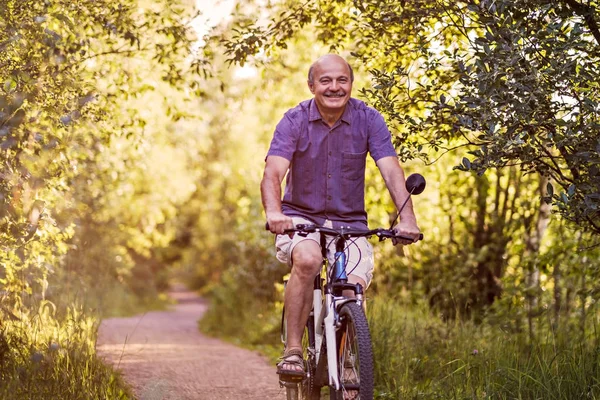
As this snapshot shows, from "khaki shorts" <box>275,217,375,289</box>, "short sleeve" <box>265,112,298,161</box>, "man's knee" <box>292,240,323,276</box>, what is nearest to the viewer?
"man's knee" <box>292,240,323,276</box>

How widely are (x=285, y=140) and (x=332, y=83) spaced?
42cm

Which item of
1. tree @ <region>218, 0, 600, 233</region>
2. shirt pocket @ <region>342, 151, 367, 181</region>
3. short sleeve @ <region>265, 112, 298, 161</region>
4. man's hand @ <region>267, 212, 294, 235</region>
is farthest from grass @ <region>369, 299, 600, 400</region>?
short sleeve @ <region>265, 112, 298, 161</region>

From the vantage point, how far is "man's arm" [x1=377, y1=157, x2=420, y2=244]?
4.02m

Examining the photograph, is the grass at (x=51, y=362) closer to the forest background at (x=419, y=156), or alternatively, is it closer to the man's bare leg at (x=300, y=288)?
the forest background at (x=419, y=156)

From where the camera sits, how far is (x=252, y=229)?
13859mm

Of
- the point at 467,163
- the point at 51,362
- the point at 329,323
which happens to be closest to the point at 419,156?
the point at 467,163

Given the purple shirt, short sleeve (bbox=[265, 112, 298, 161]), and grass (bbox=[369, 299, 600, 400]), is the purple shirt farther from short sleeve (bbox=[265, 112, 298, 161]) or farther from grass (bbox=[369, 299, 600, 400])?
grass (bbox=[369, 299, 600, 400])

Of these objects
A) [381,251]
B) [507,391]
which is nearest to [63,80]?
[507,391]

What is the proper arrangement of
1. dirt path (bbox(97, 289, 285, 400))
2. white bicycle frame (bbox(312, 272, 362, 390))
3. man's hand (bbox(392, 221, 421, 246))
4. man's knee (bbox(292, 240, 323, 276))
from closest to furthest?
white bicycle frame (bbox(312, 272, 362, 390)), man's hand (bbox(392, 221, 421, 246)), man's knee (bbox(292, 240, 323, 276)), dirt path (bbox(97, 289, 285, 400))

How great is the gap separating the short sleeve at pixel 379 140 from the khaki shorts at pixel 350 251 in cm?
48

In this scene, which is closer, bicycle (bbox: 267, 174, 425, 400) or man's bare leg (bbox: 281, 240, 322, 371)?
bicycle (bbox: 267, 174, 425, 400)

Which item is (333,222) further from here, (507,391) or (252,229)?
(252,229)

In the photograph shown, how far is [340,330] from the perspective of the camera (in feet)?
13.0

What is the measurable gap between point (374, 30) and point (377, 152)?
1.62m
